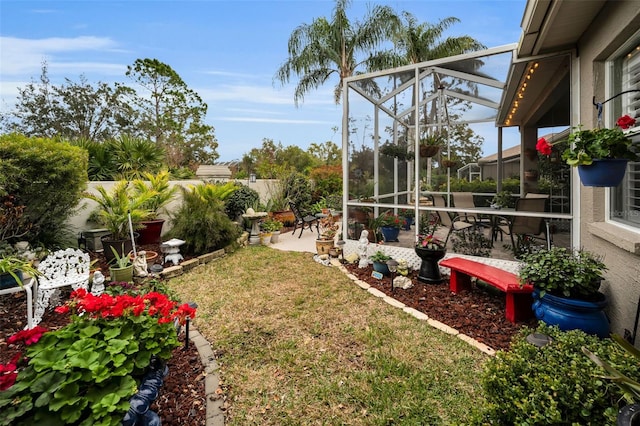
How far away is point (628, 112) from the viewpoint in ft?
8.17

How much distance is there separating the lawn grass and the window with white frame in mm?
1681

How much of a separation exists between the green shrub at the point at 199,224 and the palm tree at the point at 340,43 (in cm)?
928

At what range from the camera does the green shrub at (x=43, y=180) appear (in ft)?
12.6

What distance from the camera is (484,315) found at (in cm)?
326

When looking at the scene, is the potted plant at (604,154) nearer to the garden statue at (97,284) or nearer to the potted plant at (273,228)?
the garden statue at (97,284)

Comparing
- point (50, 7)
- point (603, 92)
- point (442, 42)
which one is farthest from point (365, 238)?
point (442, 42)

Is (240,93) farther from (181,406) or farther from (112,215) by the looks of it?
(181,406)

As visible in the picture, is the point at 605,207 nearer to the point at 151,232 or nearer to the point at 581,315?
the point at 581,315

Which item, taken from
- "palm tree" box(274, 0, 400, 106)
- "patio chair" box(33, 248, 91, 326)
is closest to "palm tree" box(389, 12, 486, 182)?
"palm tree" box(274, 0, 400, 106)

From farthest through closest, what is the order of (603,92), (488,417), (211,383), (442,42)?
(442,42) < (603,92) < (211,383) < (488,417)

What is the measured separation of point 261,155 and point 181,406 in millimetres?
21681

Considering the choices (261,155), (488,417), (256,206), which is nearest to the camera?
(488,417)

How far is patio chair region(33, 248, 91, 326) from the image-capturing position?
9.79 feet

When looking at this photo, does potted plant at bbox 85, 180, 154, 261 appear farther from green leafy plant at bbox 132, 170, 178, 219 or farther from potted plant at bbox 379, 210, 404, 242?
potted plant at bbox 379, 210, 404, 242
